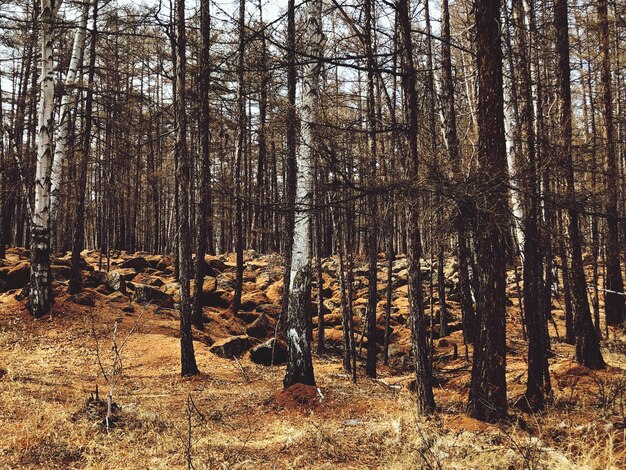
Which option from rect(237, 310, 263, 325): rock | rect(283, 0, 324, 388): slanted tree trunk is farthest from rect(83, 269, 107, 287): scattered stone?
rect(283, 0, 324, 388): slanted tree trunk

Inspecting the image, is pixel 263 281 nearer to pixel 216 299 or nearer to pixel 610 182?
pixel 216 299

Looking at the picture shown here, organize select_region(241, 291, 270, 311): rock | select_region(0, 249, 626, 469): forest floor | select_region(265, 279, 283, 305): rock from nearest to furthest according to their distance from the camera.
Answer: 1. select_region(0, 249, 626, 469): forest floor
2. select_region(241, 291, 270, 311): rock
3. select_region(265, 279, 283, 305): rock

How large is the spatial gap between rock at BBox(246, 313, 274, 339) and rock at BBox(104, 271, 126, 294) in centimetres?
498

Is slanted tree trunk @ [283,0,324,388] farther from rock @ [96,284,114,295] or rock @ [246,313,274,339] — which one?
rock @ [96,284,114,295]

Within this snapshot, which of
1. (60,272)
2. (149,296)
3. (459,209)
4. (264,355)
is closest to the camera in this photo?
(459,209)

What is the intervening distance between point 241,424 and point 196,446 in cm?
135

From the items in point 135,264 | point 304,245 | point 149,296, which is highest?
point 304,245

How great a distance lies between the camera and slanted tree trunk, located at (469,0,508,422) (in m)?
5.66

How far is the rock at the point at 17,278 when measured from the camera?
13992 mm

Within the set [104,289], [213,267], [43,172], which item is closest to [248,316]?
[104,289]

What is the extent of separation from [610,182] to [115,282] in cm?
1500

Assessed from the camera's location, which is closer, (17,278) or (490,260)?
(490,260)

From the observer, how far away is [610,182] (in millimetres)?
8789

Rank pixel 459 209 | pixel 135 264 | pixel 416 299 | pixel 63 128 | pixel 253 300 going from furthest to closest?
pixel 135 264 → pixel 253 300 → pixel 63 128 → pixel 416 299 → pixel 459 209
